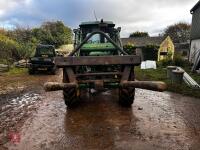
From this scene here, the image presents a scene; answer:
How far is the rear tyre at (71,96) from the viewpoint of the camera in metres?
9.69

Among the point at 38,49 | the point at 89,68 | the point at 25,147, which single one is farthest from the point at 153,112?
the point at 38,49

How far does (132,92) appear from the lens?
9.70 meters

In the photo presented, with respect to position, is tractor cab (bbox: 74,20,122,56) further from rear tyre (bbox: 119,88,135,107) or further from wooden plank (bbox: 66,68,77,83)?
wooden plank (bbox: 66,68,77,83)

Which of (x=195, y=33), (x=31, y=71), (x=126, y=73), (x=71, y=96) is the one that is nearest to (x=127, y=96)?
(x=126, y=73)

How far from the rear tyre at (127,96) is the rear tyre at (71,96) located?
1.31 m

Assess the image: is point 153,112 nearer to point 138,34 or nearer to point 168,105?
point 168,105

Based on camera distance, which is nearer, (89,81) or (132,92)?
(89,81)

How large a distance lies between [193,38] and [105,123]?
23.1m

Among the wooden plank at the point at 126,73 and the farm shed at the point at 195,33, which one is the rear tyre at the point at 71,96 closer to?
the wooden plank at the point at 126,73

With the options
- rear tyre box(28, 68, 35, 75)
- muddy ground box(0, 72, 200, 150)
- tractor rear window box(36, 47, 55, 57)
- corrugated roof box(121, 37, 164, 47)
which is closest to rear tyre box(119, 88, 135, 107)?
muddy ground box(0, 72, 200, 150)

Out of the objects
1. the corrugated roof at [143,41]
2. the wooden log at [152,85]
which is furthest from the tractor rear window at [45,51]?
the corrugated roof at [143,41]

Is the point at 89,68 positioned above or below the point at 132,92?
above

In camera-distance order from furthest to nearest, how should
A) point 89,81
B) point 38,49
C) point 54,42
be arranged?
point 54,42 < point 38,49 < point 89,81

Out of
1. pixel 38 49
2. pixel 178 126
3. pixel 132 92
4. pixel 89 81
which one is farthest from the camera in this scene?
pixel 38 49
